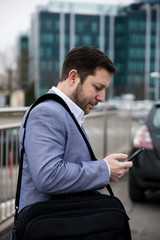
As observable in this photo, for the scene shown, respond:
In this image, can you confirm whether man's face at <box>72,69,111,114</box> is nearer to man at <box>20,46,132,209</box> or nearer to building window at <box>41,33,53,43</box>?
man at <box>20,46,132,209</box>

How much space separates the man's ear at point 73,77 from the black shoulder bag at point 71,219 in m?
0.13

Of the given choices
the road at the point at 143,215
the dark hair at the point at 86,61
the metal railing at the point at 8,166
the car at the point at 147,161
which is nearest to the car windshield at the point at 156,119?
the car at the point at 147,161

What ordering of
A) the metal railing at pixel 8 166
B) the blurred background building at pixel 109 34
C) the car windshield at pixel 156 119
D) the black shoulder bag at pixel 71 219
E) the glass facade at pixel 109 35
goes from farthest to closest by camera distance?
the glass facade at pixel 109 35, the blurred background building at pixel 109 34, the car windshield at pixel 156 119, the metal railing at pixel 8 166, the black shoulder bag at pixel 71 219

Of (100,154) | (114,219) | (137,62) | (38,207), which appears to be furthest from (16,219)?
(137,62)

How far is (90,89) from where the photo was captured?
178 centimetres

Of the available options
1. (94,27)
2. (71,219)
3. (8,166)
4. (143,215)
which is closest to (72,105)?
(71,219)

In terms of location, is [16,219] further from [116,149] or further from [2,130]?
[116,149]

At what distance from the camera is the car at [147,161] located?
16.3 ft

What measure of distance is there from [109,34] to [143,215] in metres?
92.5

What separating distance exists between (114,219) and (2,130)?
2475 mm

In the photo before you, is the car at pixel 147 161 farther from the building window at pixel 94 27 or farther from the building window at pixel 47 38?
the building window at pixel 94 27

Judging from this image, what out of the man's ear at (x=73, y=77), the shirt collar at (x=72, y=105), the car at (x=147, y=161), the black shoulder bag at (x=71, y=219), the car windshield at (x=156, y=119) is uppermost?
the man's ear at (x=73, y=77)

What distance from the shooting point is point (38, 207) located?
1.55 meters

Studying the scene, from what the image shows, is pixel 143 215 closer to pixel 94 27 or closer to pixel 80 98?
pixel 80 98
